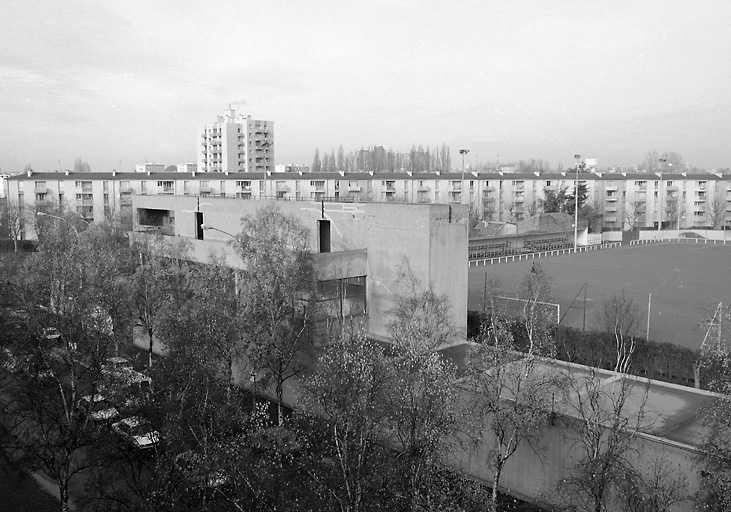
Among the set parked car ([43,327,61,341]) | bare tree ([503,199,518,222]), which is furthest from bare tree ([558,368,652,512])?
bare tree ([503,199,518,222])

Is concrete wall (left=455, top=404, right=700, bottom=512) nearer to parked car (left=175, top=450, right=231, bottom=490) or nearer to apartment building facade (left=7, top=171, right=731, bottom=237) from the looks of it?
parked car (left=175, top=450, right=231, bottom=490)

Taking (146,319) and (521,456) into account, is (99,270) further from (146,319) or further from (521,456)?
(521,456)

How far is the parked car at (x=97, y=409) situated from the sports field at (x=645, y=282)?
15019mm

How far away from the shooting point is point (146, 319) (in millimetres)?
19625

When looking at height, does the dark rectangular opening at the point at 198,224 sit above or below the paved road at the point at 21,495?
above

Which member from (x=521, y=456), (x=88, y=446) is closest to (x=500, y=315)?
(x=521, y=456)

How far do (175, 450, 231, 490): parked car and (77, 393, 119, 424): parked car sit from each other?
2.51m

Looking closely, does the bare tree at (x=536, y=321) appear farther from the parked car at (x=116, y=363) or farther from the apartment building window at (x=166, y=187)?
the apartment building window at (x=166, y=187)

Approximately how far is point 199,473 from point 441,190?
51665 millimetres

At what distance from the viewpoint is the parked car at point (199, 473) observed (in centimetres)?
921

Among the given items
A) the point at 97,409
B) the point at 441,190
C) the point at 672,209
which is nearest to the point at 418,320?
the point at 97,409

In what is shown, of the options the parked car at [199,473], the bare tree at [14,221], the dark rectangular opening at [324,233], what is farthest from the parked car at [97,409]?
the bare tree at [14,221]

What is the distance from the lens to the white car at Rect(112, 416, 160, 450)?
11000mm

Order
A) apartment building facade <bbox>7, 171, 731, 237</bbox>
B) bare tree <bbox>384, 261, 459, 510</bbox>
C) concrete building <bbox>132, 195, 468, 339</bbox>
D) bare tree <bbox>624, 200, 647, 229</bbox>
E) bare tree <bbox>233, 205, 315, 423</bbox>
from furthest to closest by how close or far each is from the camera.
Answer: bare tree <bbox>624, 200, 647, 229</bbox> → apartment building facade <bbox>7, 171, 731, 237</bbox> → concrete building <bbox>132, 195, 468, 339</bbox> → bare tree <bbox>233, 205, 315, 423</bbox> → bare tree <bbox>384, 261, 459, 510</bbox>
